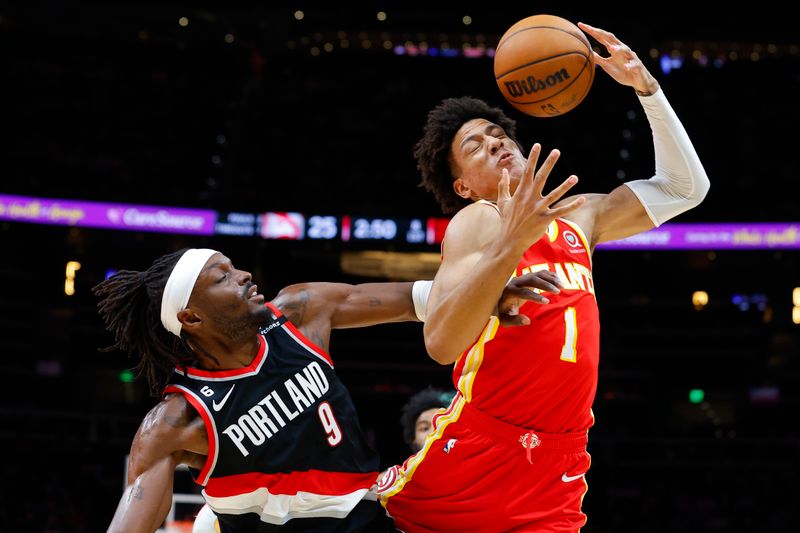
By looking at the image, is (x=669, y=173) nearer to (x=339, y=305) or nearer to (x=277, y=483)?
(x=339, y=305)

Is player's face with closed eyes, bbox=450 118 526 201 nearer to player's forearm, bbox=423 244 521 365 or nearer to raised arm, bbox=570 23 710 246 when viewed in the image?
raised arm, bbox=570 23 710 246

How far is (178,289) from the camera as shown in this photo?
3406mm

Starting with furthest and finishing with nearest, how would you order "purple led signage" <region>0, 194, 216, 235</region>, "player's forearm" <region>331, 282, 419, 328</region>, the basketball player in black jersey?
"purple led signage" <region>0, 194, 216, 235</region>
"player's forearm" <region>331, 282, 419, 328</region>
the basketball player in black jersey

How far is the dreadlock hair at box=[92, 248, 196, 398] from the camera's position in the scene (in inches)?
139

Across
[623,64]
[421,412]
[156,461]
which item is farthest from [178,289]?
[421,412]

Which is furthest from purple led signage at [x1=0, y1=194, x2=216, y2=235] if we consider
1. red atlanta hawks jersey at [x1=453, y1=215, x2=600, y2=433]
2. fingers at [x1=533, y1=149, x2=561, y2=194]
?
fingers at [x1=533, y1=149, x2=561, y2=194]

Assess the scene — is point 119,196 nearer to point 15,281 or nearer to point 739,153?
point 15,281

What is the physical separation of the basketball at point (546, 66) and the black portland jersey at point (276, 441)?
4.22 ft

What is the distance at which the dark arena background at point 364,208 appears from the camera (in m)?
Answer: 13.4

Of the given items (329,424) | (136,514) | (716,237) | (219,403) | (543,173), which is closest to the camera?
(543,173)

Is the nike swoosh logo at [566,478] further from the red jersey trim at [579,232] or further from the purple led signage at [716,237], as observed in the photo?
the purple led signage at [716,237]

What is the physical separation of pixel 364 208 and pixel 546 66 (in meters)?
10.7

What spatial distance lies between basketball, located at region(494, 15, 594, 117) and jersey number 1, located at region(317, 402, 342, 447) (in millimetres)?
1359

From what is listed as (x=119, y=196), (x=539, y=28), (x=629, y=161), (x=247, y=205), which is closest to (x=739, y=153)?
(x=629, y=161)
